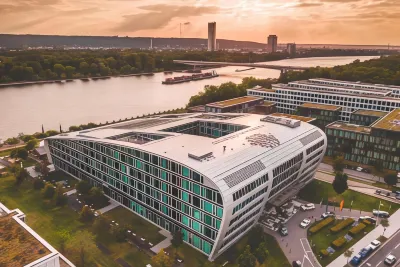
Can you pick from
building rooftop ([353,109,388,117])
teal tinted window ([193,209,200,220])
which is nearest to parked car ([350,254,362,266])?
teal tinted window ([193,209,200,220])

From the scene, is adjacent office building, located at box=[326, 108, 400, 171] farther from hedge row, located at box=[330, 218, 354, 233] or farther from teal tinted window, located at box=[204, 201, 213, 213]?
teal tinted window, located at box=[204, 201, 213, 213]

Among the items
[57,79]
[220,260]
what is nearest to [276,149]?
[220,260]

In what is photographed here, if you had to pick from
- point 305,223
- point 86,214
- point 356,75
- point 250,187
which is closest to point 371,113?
point 305,223

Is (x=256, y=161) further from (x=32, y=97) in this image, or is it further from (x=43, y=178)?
(x=32, y=97)

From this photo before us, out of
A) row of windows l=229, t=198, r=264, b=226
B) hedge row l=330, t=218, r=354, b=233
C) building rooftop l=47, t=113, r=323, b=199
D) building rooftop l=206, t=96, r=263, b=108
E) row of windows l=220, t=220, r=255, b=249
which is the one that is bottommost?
hedge row l=330, t=218, r=354, b=233

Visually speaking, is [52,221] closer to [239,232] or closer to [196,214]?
[196,214]

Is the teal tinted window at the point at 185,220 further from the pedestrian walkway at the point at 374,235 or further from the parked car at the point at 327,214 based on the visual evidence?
the parked car at the point at 327,214
